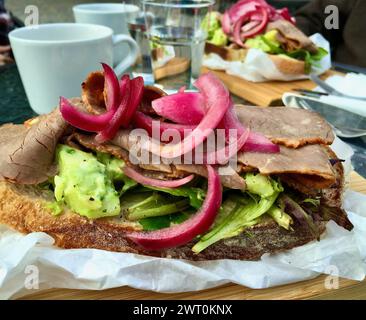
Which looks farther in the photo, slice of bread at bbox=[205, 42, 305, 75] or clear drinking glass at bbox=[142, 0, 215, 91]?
slice of bread at bbox=[205, 42, 305, 75]

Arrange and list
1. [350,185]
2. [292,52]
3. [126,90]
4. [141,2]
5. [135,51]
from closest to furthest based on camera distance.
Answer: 1. [126,90]
2. [350,185]
3. [135,51]
4. [141,2]
5. [292,52]

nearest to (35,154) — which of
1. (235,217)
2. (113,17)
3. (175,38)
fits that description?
(235,217)

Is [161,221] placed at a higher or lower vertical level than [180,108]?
lower

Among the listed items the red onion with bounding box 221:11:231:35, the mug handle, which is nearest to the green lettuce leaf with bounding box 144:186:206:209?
the mug handle

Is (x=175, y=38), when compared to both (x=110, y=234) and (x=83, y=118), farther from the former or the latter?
(x=110, y=234)

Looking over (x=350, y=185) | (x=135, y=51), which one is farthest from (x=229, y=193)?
(x=135, y=51)

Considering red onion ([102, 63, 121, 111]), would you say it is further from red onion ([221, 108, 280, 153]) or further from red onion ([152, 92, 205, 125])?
red onion ([221, 108, 280, 153])

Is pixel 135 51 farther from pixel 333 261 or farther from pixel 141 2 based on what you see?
pixel 333 261
